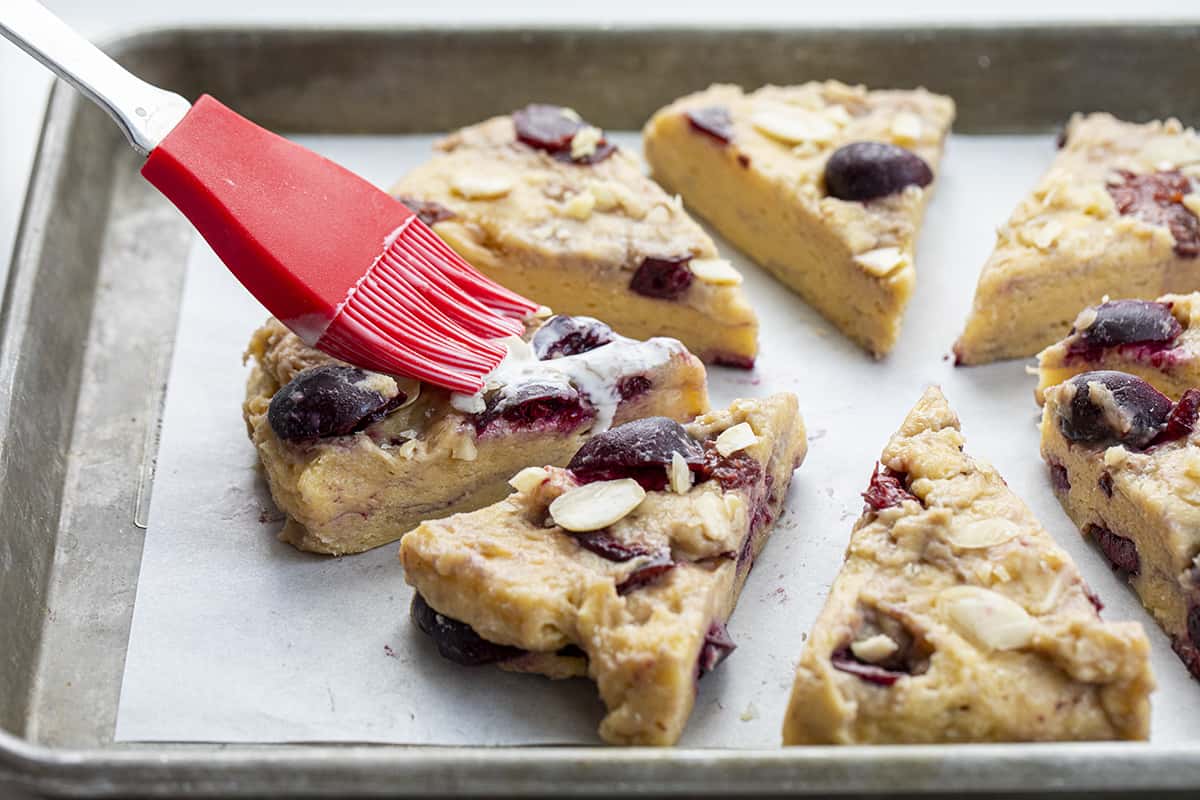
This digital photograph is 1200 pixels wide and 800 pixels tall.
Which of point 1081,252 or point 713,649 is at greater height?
point 1081,252

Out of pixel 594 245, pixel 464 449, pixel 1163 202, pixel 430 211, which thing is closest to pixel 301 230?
pixel 464 449

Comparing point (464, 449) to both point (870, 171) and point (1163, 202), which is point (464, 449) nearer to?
point (870, 171)

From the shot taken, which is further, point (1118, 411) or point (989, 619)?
point (1118, 411)

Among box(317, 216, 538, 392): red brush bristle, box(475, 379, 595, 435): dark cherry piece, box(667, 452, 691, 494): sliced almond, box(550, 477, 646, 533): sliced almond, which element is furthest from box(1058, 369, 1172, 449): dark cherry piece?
box(317, 216, 538, 392): red brush bristle

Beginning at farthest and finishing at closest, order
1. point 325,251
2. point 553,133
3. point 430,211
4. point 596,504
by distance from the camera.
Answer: point 553,133, point 430,211, point 325,251, point 596,504

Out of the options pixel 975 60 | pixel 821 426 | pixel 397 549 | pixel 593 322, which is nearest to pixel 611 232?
pixel 593 322

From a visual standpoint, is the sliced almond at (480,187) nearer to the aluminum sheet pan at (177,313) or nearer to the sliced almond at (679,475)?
the aluminum sheet pan at (177,313)

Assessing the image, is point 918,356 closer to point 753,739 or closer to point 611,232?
point 611,232

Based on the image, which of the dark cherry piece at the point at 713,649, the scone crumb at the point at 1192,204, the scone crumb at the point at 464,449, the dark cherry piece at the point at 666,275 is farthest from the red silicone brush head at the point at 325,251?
the scone crumb at the point at 1192,204
